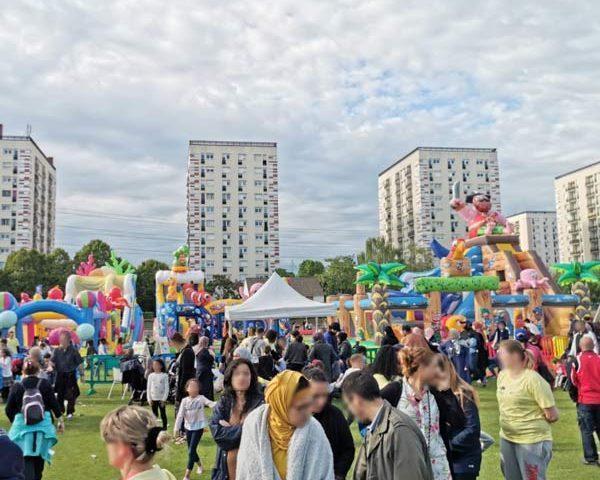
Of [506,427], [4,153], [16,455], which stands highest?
[4,153]

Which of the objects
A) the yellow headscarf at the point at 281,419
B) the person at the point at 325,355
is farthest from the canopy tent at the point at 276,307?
the yellow headscarf at the point at 281,419

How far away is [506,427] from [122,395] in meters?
10.3

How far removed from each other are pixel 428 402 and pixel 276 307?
14.6 meters

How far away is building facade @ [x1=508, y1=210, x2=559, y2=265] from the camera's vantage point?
408ft

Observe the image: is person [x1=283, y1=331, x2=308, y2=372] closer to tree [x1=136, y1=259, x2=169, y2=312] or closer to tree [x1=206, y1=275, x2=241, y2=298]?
tree [x1=136, y1=259, x2=169, y2=312]

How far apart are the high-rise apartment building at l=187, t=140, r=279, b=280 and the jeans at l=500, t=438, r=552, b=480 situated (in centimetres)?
7456

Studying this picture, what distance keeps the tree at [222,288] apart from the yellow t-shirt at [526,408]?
6582 centimetres

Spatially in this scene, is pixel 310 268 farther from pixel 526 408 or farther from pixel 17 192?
pixel 526 408

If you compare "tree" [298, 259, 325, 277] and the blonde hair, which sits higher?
"tree" [298, 259, 325, 277]

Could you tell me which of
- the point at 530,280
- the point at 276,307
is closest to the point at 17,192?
the point at 276,307

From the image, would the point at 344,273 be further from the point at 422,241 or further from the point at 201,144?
the point at 201,144

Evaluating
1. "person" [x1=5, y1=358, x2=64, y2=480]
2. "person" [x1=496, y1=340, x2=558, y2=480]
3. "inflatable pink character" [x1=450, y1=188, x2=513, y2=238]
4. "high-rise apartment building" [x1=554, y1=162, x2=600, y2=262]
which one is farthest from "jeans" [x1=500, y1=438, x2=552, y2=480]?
"high-rise apartment building" [x1=554, y1=162, x2=600, y2=262]

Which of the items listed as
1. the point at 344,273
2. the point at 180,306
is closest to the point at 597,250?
the point at 344,273

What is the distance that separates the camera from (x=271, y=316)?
17.8 m
